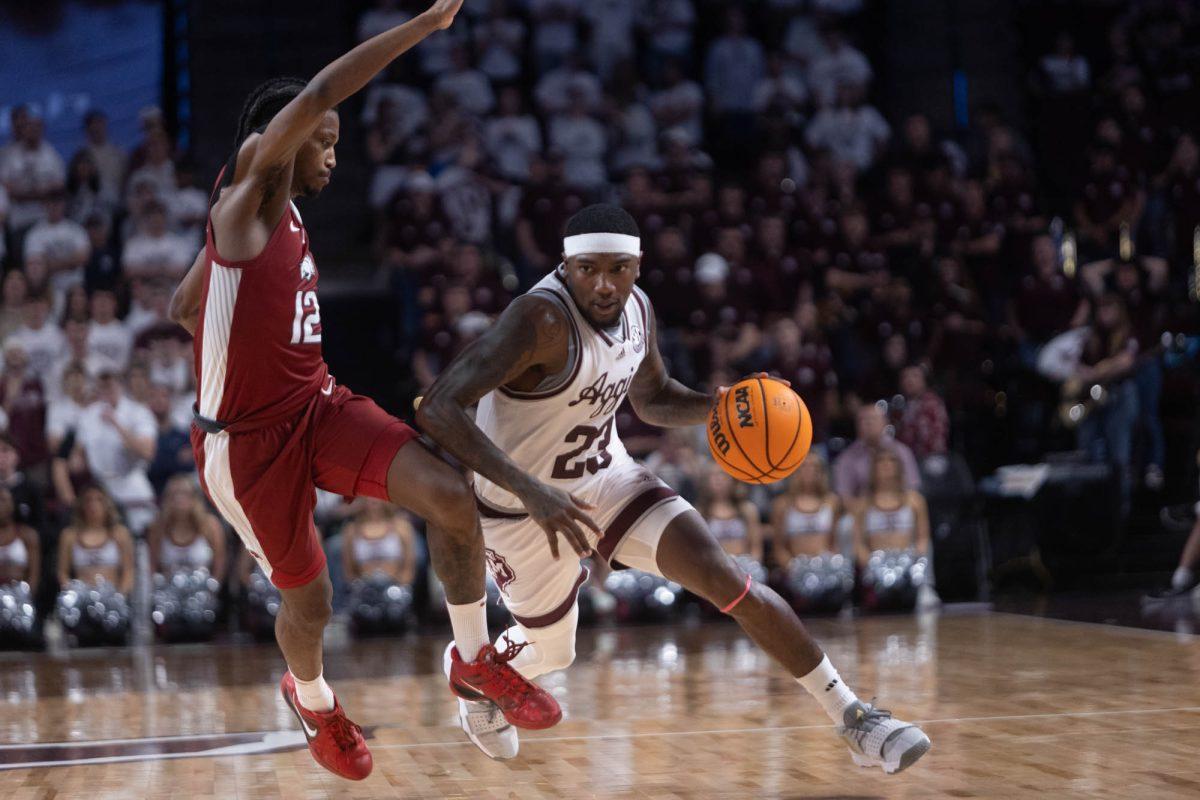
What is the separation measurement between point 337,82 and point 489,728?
2221 millimetres

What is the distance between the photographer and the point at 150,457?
10289 millimetres

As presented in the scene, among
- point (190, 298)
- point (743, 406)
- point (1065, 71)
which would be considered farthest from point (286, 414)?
point (1065, 71)

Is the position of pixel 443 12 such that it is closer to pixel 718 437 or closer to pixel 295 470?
pixel 295 470

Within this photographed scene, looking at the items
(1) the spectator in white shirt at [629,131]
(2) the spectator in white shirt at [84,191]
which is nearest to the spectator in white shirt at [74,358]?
(2) the spectator in white shirt at [84,191]

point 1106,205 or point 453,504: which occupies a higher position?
point 1106,205

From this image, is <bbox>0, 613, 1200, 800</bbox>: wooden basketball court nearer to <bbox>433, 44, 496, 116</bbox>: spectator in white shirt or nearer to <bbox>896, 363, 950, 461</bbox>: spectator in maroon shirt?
<bbox>896, 363, 950, 461</bbox>: spectator in maroon shirt

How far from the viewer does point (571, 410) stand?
204 inches

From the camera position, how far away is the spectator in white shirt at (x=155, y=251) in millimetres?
11477

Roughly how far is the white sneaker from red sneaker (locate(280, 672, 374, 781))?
39 centimetres

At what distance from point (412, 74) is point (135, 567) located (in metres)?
5.42

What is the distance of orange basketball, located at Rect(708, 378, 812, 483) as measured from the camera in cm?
514

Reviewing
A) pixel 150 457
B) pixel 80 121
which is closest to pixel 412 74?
pixel 80 121

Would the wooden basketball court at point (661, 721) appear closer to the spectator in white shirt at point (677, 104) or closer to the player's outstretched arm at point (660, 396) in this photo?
the player's outstretched arm at point (660, 396)

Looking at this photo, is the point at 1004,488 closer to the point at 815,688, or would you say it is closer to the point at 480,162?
the point at 480,162
